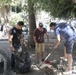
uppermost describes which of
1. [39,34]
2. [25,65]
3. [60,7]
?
[60,7]

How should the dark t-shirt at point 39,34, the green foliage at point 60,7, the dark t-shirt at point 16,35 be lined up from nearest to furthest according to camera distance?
the dark t-shirt at point 16,35 → the dark t-shirt at point 39,34 → the green foliage at point 60,7

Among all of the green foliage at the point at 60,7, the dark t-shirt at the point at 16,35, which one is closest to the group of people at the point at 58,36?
the dark t-shirt at the point at 16,35

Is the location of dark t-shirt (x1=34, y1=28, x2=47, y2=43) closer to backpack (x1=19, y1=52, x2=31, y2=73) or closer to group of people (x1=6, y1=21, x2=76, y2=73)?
group of people (x1=6, y1=21, x2=76, y2=73)

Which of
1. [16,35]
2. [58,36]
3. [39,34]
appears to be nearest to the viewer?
[58,36]

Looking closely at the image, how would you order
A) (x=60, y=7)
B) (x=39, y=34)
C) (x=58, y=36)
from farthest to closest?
1. (x=60, y=7)
2. (x=39, y=34)
3. (x=58, y=36)

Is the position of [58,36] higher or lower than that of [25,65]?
higher

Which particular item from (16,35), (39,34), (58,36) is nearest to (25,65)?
(16,35)

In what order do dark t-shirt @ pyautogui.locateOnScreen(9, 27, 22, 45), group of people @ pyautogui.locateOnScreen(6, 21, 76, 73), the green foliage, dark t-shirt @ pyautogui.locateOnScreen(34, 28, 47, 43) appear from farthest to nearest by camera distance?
the green foliage, dark t-shirt @ pyautogui.locateOnScreen(34, 28, 47, 43), dark t-shirt @ pyautogui.locateOnScreen(9, 27, 22, 45), group of people @ pyautogui.locateOnScreen(6, 21, 76, 73)

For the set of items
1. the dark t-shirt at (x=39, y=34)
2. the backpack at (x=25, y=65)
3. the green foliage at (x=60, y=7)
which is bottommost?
the backpack at (x=25, y=65)

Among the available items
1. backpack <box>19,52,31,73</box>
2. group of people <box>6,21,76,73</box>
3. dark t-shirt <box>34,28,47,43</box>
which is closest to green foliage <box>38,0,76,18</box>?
dark t-shirt <box>34,28,47,43</box>

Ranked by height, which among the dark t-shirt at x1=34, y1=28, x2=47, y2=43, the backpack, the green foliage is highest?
the green foliage

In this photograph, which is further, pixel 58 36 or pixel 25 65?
pixel 25 65

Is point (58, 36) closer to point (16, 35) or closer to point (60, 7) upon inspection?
point (16, 35)

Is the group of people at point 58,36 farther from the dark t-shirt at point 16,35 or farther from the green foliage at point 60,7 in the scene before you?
the green foliage at point 60,7
